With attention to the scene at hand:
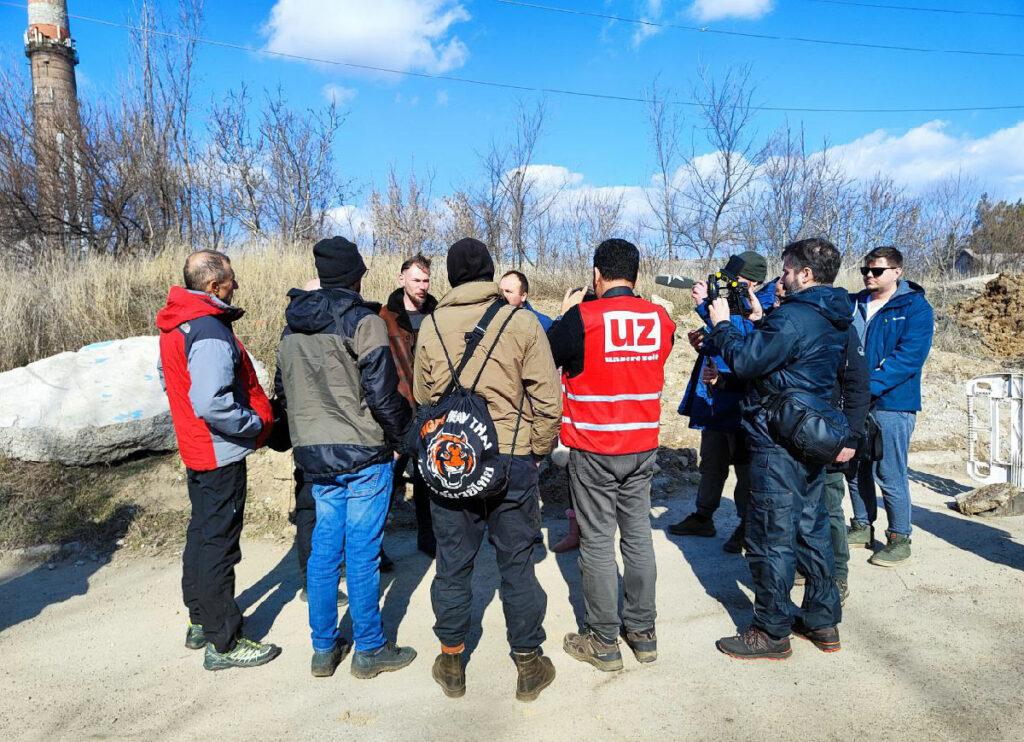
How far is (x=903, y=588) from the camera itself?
157 inches

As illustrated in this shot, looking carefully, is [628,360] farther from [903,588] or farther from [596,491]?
[903,588]

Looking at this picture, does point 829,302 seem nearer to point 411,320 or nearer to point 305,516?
point 411,320

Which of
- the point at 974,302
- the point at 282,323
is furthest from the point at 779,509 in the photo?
the point at 974,302

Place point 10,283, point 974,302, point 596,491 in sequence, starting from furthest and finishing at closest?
point 974,302 → point 10,283 → point 596,491

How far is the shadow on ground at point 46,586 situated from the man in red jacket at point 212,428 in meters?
1.41

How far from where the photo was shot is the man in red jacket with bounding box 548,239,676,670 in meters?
3.05

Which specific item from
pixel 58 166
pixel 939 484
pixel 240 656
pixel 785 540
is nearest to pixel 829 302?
pixel 785 540

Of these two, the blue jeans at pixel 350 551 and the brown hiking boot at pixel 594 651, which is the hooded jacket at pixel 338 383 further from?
the brown hiking boot at pixel 594 651

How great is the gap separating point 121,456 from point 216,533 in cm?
317

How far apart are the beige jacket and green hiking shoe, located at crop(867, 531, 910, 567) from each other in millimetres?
2852

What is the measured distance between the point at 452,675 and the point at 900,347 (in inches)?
134

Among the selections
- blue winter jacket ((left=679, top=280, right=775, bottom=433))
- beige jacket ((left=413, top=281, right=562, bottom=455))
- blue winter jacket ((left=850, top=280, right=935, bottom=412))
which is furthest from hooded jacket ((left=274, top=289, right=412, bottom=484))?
blue winter jacket ((left=850, top=280, right=935, bottom=412))

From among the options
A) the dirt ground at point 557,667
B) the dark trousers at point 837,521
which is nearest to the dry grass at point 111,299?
the dirt ground at point 557,667

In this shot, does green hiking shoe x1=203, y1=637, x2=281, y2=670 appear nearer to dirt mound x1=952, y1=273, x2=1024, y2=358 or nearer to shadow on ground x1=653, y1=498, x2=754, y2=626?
→ shadow on ground x1=653, y1=498, x2=754, y2=626
